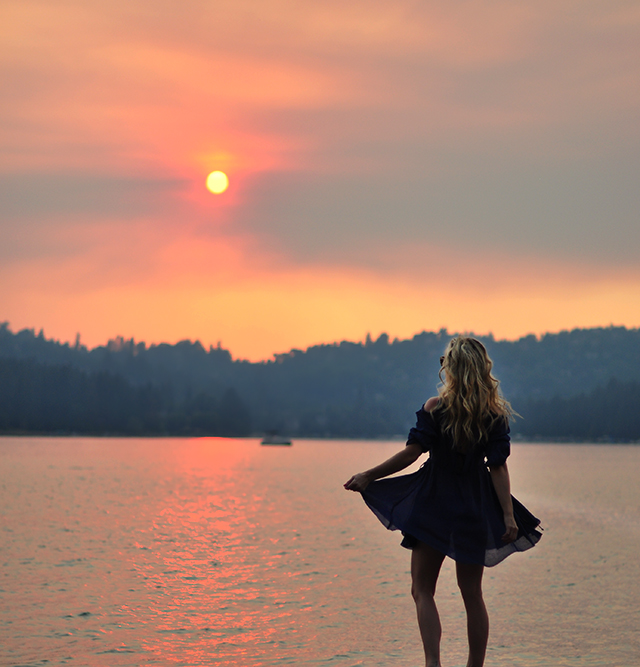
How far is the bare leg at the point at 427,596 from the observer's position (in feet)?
22.0

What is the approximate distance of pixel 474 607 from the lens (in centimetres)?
688

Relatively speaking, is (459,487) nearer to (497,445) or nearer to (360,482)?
(497,445)

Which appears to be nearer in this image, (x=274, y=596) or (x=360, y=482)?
(x=360, y=482)

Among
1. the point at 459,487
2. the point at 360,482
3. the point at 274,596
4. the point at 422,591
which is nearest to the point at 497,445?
the point at 459,487

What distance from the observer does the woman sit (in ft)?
21.8

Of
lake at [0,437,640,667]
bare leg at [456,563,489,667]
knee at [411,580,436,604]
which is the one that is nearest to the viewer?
knee at [411,580,436,604]

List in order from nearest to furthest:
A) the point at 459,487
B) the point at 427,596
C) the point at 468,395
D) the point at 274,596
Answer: the point at 468,395 → the point at 427,596 → the point at 459,487 → the point at 274,596

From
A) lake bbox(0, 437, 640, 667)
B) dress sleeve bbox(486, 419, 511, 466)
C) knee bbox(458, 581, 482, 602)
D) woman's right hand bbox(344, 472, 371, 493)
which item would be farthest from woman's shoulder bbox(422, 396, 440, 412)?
lake bbox(0, 437, 640, 667)

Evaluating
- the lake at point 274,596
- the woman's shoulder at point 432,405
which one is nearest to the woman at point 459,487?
the woman's shoulder at point 432,405

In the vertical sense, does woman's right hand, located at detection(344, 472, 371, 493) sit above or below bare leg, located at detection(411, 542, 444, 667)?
above

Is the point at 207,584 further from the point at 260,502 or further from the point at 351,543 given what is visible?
the point at 260,502

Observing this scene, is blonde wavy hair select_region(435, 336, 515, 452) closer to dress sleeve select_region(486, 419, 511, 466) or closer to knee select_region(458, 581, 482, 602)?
dress sleeve select_region(486, 419, 511, 466)

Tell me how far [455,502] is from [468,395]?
0.83 m

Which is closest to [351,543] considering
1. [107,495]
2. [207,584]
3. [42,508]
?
[207,584]
